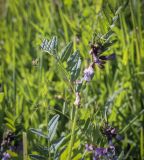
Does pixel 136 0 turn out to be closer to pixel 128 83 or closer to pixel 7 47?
pixel 128 83

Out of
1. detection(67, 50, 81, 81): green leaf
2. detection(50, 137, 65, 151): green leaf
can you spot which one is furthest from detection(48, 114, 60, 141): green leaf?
detection(67, 50, 81, 81): green leaf

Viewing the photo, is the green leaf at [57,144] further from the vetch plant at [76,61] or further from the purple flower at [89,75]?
the purple flower at [89,75]

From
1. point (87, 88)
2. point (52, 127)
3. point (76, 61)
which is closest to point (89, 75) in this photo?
point (76, 61)

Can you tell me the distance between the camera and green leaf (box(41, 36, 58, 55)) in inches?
33.0

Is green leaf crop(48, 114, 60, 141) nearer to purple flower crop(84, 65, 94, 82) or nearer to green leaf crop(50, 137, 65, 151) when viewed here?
green leaf crop(50, 137, 65, 151)

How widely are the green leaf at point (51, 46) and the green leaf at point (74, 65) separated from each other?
5cm

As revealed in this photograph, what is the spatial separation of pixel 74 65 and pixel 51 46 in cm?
7

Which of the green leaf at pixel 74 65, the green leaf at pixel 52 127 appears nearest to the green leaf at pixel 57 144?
the green leaf at pixel 52 127

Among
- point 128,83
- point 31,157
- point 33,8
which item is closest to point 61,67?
point 31,157

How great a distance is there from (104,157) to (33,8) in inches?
59.7

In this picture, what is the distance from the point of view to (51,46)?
839 mm

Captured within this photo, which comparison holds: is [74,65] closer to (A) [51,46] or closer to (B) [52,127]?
(A) [51,46]

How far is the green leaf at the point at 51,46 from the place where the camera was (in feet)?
2.75

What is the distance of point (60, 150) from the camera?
992 mm
